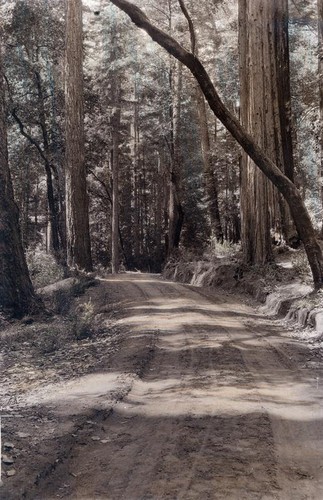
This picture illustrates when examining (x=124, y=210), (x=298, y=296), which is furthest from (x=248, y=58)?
(x=124, y=210)

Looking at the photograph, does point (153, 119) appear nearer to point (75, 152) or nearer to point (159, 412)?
point (75, 152)

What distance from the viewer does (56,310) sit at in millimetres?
10188

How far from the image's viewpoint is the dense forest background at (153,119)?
48.0ft

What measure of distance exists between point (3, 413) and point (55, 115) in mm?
21247

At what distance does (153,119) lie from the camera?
106 feet

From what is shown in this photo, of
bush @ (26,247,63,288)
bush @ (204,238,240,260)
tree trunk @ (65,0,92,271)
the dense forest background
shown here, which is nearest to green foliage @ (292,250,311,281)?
the dense forest background

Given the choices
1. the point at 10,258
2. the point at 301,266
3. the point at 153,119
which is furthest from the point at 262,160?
the point at 153,119

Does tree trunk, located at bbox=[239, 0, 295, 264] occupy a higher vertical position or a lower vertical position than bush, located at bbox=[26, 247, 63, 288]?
higher

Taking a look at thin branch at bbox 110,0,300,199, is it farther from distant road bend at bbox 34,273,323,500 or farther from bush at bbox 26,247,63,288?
bush at bbox 26,247,63,288

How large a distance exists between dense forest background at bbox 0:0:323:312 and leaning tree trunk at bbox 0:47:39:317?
174 centimetres

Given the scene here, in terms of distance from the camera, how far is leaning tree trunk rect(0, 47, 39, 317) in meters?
9.08

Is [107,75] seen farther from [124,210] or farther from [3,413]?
[3,413]

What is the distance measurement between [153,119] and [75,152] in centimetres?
1607

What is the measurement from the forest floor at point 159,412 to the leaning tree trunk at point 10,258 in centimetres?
57
